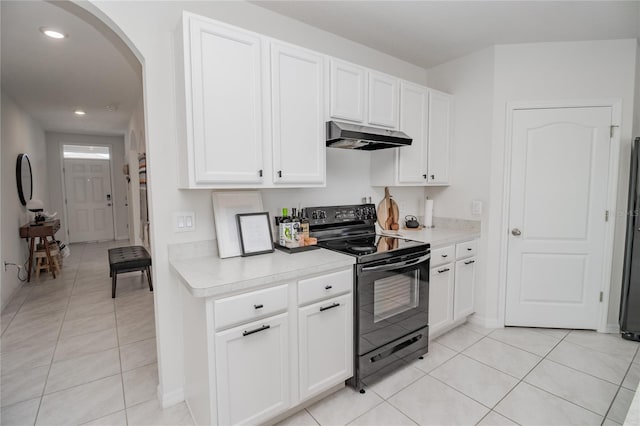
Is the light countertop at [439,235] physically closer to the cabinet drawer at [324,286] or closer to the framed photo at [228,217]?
the cabinet drawer at [324,286]

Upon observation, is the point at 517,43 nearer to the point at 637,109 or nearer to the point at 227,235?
the point at 637,109

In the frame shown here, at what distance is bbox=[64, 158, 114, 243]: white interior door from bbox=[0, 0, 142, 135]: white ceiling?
6.35ft

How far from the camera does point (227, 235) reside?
2.08m

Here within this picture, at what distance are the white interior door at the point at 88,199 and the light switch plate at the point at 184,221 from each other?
7322 millimetres

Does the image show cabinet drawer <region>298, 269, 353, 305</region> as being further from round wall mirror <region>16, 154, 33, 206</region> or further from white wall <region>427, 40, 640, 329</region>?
round wall mirror <region>16, 154, 33, 206</region>

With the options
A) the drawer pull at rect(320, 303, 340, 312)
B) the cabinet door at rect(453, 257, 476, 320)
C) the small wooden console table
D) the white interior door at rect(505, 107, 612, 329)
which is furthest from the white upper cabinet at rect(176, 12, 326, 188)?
the small wooden console table

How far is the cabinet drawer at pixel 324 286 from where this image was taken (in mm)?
1808

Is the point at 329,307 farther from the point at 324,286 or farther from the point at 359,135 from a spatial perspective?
the point at 359,135


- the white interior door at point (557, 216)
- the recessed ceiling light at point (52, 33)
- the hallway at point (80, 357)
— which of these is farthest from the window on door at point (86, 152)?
the white interior door at point (557, 216)

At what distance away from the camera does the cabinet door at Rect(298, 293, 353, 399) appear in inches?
72.3

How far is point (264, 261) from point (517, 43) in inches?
116

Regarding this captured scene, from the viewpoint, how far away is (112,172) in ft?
25.6

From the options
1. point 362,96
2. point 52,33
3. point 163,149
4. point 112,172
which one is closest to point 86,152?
point 112,172

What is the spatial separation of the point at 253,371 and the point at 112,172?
8.02 meters
